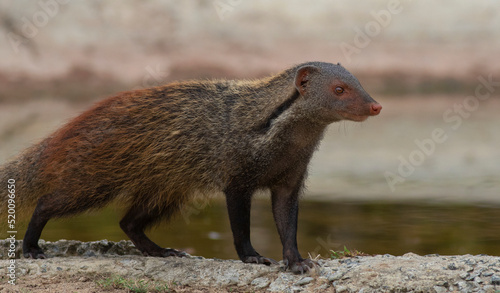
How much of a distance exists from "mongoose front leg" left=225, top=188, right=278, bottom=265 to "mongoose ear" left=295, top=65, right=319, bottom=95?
1.31 m

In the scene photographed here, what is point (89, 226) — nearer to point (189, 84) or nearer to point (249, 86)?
point (189, 84)

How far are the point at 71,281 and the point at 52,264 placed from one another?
1.49 feet

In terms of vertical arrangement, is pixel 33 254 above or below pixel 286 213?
below

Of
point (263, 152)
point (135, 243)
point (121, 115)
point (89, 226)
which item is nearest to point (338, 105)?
point (263, 152)

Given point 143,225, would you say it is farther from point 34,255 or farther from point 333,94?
point 333,94

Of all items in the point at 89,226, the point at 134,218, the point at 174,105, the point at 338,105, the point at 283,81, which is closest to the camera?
the point at 338,105

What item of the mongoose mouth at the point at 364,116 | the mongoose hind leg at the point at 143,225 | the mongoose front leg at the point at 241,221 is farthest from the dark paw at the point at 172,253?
the mongoose mouth at the point at 364,116

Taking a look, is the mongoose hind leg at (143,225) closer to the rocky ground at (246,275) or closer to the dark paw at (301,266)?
the rocky ground at (246,275)

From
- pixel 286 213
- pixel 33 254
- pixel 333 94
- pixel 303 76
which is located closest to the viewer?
pixel 333 94

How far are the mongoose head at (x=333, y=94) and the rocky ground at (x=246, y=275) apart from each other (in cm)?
164

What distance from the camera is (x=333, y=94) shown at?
7000mm

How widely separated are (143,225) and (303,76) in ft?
9.76

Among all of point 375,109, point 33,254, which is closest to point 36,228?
point 33,254

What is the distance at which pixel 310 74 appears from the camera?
283 inches
